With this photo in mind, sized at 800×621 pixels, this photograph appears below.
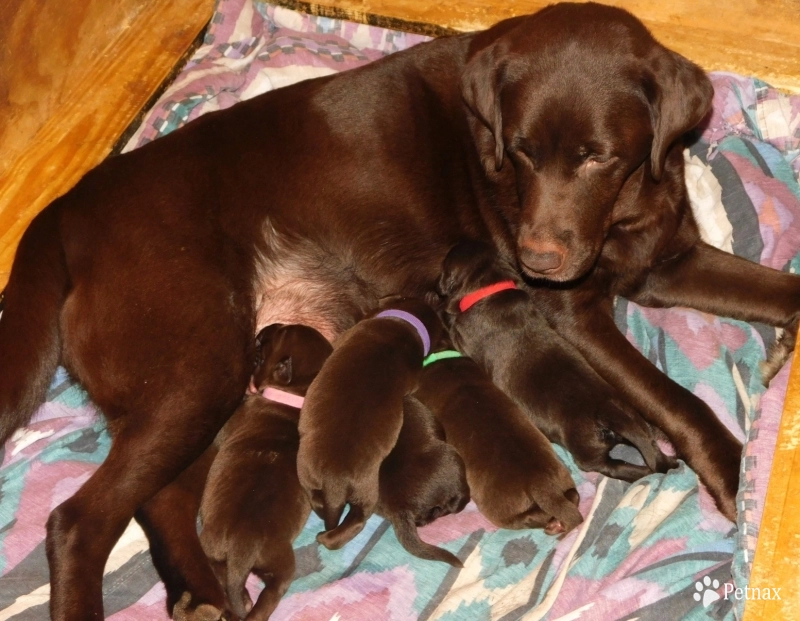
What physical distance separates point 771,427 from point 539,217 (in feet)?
2.85

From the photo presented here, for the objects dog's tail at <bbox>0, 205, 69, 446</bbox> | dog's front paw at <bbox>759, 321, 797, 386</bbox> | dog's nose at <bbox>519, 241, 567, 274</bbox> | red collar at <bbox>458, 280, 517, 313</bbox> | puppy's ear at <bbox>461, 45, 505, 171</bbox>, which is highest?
puppy's ear at <bbox>461, 45, 505, 171</bbox>

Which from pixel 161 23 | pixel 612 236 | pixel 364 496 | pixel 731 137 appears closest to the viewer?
pixel 364 496

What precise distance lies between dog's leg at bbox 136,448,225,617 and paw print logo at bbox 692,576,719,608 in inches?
49.2

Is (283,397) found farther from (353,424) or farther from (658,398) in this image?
(658,398)

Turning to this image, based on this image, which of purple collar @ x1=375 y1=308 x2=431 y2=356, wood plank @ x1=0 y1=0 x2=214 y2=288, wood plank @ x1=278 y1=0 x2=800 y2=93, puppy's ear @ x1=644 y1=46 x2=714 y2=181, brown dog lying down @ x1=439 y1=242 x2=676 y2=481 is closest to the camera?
puppy's ear @ x1=644 y1=46 x2=714 y2=181

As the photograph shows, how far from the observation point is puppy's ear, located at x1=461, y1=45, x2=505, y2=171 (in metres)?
2.78

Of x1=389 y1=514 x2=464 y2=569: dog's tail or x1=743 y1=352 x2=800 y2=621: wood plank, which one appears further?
x1=389 y1=514 x2=464 y2=569: dog's tail

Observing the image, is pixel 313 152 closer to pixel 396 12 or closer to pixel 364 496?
pixel 364 496

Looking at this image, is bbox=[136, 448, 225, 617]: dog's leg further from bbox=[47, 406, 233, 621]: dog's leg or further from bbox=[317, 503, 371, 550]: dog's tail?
bbox=[317, 503, 371, 550]: dog's tail

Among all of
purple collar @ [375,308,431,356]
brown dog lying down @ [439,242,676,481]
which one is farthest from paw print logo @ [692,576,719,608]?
purple collar @ [375,308,431,356]

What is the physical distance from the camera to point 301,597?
8.91 ft

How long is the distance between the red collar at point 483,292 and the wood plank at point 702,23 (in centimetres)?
Answer: 156

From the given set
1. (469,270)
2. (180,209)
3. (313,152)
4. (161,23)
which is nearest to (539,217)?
(469,270)

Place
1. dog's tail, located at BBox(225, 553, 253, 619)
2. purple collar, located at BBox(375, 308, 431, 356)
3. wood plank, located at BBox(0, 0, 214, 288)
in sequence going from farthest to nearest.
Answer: wood plank, located at BBox(0, 0, 214, 288)
purple collar, located at BBox(375, 308, 431, 356)
dog's tail, located at BBox(225, 553, 253, 619)
